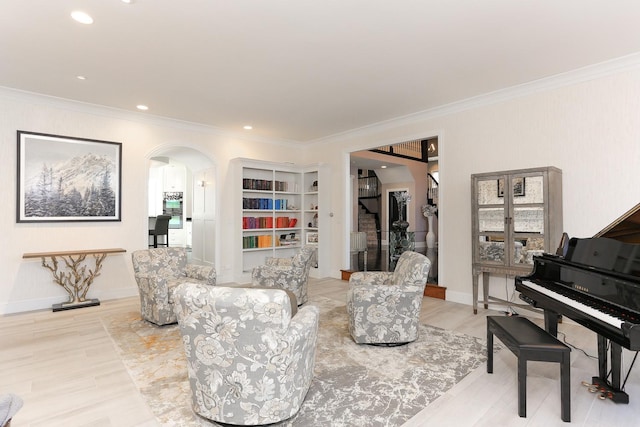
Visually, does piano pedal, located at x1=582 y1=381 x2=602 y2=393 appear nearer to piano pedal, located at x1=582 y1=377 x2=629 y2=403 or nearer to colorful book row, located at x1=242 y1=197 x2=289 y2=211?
piano pedal, located at x1=582 y1=377 x2=629 y2=403

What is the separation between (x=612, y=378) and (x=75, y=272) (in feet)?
19.1

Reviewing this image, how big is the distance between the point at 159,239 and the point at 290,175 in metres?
4.88

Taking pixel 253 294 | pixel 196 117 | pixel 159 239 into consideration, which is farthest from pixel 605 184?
pixel 159 239

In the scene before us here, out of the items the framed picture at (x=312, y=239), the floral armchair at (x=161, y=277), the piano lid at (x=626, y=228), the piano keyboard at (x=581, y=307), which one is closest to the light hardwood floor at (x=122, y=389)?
the floral armchair at (x=161, y=277)

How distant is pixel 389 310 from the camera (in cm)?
308

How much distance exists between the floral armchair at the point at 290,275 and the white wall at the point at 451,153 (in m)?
1.72

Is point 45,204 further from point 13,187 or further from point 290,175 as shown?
point 290,175

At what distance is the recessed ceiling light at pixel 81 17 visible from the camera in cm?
259

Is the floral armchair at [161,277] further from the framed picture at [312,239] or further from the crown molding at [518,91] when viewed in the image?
the crown molding at [518,91]

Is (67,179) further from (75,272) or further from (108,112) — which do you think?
(75,272)

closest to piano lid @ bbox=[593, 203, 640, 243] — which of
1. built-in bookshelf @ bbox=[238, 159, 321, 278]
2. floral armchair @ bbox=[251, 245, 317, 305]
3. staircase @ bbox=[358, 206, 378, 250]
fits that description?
floral armchair @ bbox=[251, 245, 317, 305]

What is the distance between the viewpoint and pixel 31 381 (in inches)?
99.0

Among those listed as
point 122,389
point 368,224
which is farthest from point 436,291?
point 368,224

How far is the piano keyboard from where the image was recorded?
179 centimetres
